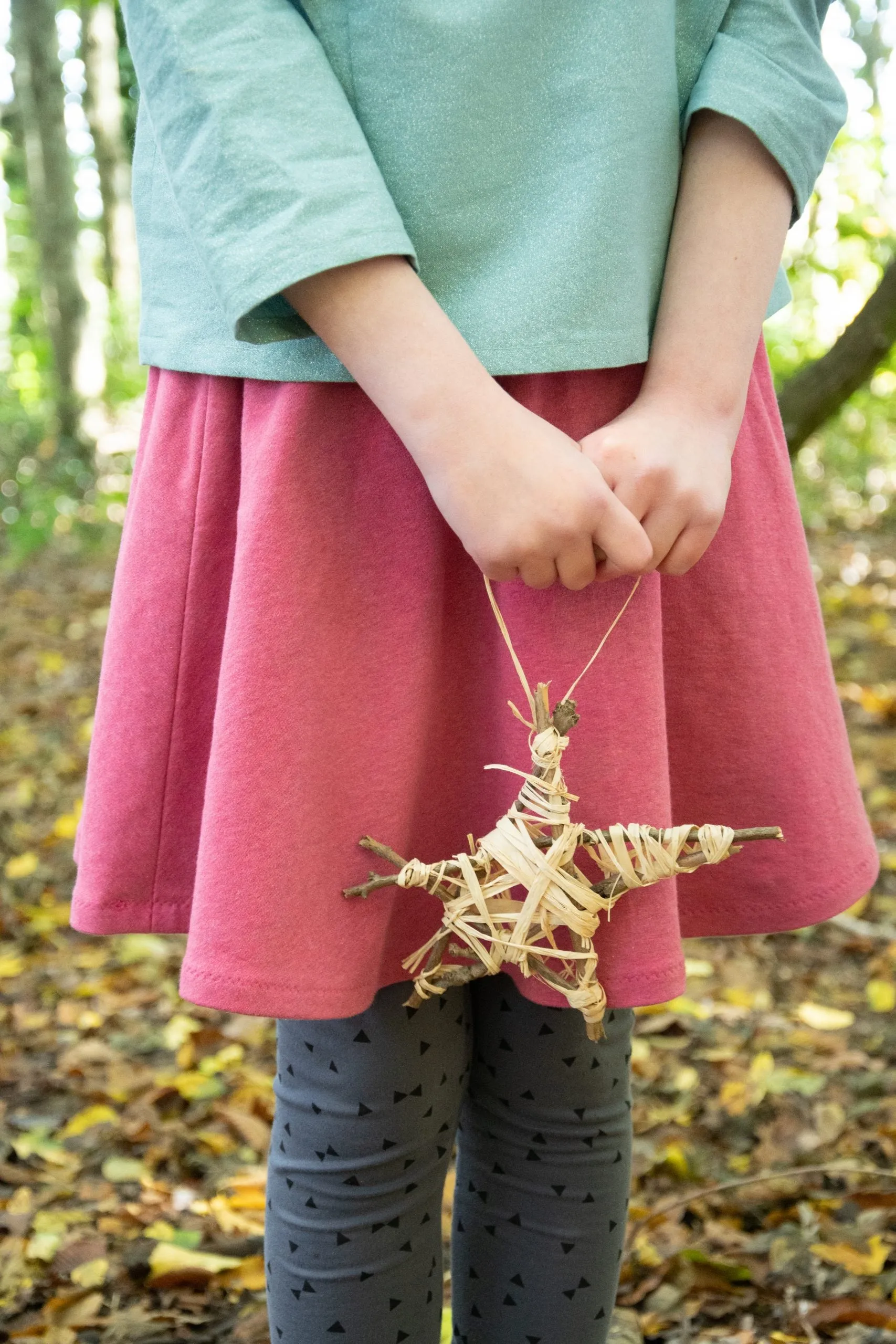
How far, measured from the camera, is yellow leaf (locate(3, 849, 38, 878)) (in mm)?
2572

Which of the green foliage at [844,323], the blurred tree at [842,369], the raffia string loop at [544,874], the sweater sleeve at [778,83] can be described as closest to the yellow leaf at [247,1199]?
the raffia string loop at [544,874]

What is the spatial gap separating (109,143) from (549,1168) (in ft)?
29.8

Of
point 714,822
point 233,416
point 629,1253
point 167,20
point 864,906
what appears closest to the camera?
point 167,20

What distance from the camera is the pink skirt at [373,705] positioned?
0.80 metres

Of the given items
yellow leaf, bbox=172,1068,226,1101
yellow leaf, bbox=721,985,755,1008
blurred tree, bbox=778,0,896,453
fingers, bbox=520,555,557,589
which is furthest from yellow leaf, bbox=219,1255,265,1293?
blurred tree, bbox=778,0,896,453

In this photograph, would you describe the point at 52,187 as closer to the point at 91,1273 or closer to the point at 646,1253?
the point at 91,1273

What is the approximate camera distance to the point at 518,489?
0.73m

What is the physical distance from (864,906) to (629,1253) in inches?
42.8

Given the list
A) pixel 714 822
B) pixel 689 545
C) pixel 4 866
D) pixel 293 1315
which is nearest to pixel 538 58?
pixel 689 545

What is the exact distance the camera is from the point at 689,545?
31.6 inches

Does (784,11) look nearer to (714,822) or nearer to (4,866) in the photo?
(714,822)

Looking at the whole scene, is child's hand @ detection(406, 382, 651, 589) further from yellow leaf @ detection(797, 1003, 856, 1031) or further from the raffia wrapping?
yellow leaf @ detection(797, 1003, 856, 1031)

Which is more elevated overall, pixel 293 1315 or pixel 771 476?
pixel 771 476

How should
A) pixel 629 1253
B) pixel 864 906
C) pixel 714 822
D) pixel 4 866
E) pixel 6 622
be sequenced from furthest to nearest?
1. pixel 6 622
2. pixel 4 866
3. pixel 864 906
4. pixel 629 1253
5. pixel 714 822
